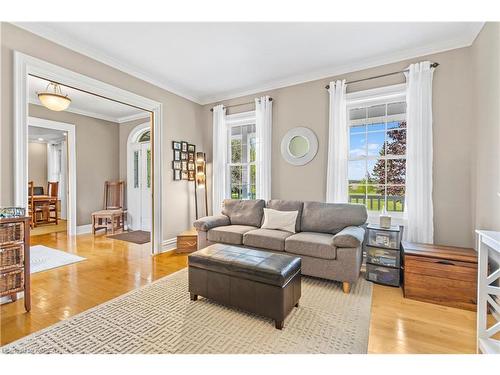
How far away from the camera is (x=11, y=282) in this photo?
6.92 ft

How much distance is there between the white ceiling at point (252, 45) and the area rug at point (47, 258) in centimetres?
283

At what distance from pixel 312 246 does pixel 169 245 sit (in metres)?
2.58

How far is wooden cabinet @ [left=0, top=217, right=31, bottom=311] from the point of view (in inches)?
80.9

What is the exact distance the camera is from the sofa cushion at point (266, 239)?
291 cm

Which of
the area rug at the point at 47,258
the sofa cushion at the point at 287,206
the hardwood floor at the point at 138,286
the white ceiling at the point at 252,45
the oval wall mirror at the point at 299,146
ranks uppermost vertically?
the white ceiling at the point at 252,45

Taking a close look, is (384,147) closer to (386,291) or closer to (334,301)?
(386,291)

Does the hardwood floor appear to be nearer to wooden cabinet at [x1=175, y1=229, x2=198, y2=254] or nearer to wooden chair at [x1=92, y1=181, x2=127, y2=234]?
wooden cabinet at [x1=175, y1=229, x2=198, y2=254]

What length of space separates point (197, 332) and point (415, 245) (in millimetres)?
2451

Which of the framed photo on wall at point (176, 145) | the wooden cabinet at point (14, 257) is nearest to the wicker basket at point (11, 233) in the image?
the wooden cabinet at point (14, 257)

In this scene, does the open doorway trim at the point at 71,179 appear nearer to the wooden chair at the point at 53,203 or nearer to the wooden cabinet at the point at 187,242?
the wooden chair at the point at 53,203

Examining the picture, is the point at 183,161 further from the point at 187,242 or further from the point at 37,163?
the point at 37,163
